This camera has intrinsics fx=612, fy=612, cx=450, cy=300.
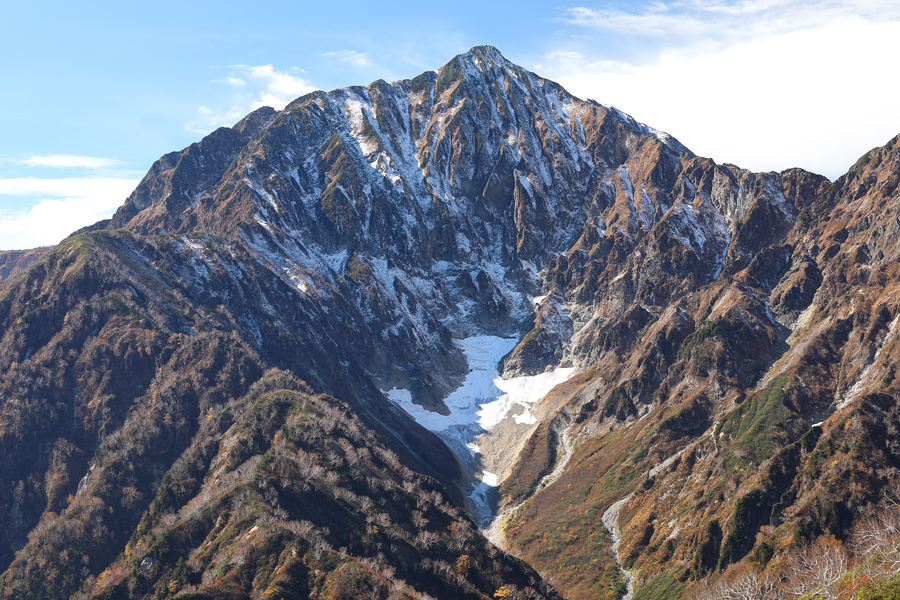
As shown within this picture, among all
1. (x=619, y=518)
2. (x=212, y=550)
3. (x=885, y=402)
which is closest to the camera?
(x=212, y=550)

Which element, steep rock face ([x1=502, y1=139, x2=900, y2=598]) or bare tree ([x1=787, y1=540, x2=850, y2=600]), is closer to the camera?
bare tree ([x1=787, y1=540, x2=850, y2=600])

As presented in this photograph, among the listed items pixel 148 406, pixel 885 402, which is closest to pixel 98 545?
pixel 148 406

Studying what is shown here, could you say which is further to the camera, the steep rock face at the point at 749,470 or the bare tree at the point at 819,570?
the steep rock face at the point at 749,470

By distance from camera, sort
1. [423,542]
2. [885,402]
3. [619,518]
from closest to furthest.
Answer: [423,542]
[885,402]
[619,518]

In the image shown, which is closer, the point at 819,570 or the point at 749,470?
the point at 819,570

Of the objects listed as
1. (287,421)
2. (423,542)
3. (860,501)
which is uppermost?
(287,421)

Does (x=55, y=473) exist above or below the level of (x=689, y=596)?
above

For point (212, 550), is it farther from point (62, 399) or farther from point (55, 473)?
point (62, 399)

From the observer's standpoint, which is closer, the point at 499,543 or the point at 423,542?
the point at 423,542

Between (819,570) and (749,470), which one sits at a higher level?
(819,570)

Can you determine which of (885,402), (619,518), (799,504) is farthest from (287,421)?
(885,402)
